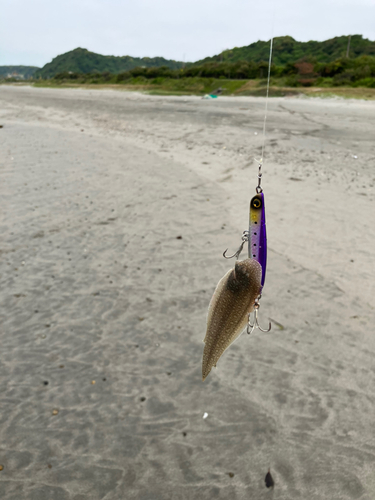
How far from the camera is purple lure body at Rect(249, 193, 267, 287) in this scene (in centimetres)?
128

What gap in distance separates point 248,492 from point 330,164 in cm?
1303

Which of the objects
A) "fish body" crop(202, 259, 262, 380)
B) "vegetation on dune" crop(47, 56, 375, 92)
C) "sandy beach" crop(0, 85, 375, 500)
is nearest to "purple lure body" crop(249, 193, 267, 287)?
"fish body" crop(202, 259, 262, 380)

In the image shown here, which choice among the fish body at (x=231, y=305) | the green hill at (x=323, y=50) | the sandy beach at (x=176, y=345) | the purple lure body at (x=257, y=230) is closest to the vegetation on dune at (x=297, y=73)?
the green hill at (x=323, y=50)

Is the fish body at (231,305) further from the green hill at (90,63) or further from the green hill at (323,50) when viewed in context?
the green hill at (90,63)

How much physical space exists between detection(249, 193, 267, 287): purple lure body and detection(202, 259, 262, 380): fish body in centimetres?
13

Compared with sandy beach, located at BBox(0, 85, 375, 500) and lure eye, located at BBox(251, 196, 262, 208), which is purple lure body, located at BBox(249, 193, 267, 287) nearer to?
lure eye, located at BBox(251, 196, 262, 208)

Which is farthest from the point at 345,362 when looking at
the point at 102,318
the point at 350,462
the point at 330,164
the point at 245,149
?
the point at 245,149

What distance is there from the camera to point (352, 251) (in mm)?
7859

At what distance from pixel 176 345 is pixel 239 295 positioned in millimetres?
4443

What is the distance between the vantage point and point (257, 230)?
51.9 inches

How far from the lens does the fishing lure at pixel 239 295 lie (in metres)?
1.14

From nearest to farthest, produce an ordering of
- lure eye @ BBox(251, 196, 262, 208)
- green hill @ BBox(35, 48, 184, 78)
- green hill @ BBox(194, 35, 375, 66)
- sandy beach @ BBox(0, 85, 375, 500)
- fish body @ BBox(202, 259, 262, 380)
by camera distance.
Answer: fish body @ BBox(202, 259, 262, 380) → lure eye @ BBox(251, 196, 262, 208) → sandy beach @ BBox(0, 85, 375, 500) → green hill @ BBox(194, 35, 375, 66) → green hill @ BBox(35, 48, 184, 78)

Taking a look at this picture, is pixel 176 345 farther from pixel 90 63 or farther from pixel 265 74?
pixel 90 63

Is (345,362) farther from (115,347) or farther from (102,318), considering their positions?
(102,318)
